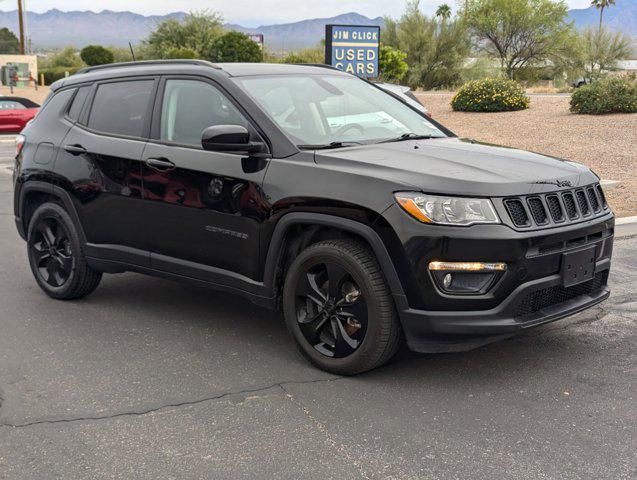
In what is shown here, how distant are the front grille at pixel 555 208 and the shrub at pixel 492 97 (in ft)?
60.4

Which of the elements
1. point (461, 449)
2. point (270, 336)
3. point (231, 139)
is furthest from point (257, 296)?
point (461, 449)

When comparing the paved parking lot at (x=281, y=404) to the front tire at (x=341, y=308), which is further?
the front tire at (x=341, y=308)

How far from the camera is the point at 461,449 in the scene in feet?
12.0

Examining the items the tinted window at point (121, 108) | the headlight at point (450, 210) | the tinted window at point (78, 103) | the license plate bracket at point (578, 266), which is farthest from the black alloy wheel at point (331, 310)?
the tinted window at point (78, 103)

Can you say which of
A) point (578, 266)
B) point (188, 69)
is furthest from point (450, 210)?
point (188, 69)

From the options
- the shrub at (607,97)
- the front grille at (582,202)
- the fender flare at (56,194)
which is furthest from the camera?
the shrub at (607,97)

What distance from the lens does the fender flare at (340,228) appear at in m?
4.19

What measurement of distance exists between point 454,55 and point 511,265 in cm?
3556

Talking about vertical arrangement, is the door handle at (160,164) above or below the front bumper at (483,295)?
above

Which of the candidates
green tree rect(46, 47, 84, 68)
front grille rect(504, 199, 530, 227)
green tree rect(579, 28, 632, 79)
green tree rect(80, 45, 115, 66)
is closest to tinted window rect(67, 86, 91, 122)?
front grille rect(504, 199, 530, 227)

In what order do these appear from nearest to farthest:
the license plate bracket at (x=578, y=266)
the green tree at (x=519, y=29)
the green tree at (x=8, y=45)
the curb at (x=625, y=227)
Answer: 1. the license plate bracket at (x=578, y=266)
2. the curb at (x=625, y=227)
3. the green tree at (x=519, y=29)
4. the green tree at (x=8, y=45)

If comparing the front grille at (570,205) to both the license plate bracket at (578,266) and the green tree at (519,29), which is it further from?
the green tree at (519,29)

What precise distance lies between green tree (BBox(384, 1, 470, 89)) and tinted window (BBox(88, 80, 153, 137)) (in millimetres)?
32629

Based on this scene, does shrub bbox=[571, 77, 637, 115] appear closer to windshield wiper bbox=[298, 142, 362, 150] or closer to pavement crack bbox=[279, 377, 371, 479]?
windshield wiper bbox=[298, 142, 362, 150]
